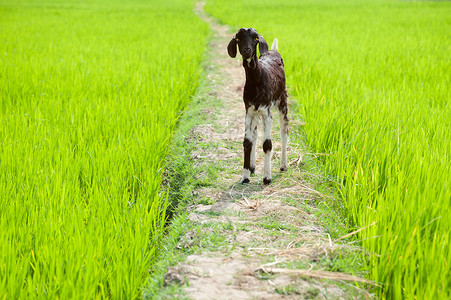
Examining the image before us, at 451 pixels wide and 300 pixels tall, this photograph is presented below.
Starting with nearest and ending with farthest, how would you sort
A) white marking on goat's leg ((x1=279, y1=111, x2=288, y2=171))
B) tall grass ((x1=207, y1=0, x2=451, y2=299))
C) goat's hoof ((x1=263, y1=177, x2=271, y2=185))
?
tall grass ((x1=207, y1=0, x2=451, y2=299)), goat's hoof ((x1=263, y1=177, x2=271, y2=185)), white marking on goat's leg ((x1=279, y1=111, x2=288, y2=171))

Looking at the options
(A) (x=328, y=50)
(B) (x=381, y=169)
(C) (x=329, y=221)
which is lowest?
(C) (x=329, y=221)

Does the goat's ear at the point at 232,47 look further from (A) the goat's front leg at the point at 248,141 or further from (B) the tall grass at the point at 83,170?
(B) the tall grass at the point at 83,170

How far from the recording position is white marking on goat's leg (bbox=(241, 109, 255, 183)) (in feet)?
8.45

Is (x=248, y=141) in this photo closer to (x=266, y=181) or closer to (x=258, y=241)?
(x=266, y=181)

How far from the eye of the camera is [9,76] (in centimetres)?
481

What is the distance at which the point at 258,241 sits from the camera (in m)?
2.00

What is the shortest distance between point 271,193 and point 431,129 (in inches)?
59.6

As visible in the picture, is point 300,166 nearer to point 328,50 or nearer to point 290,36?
point 328,50

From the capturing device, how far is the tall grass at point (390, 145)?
1594mm

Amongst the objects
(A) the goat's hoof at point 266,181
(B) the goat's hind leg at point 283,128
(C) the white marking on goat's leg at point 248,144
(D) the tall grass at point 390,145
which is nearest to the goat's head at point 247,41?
(C) the white marking on goat's leg at point 248,144

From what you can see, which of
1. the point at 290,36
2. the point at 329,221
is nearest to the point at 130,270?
the point at 329,221

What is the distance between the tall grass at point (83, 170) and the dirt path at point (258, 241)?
26 centimetres

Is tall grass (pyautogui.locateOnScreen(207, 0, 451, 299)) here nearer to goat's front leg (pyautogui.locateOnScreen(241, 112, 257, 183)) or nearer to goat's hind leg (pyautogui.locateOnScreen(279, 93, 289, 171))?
goat's hind leg (pyautogui.locateOnScreen(279, 93, 289, 171))

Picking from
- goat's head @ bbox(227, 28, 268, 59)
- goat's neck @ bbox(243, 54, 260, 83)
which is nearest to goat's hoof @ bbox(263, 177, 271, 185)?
goat's neck @ bbox(243, 54, 260, 83)
